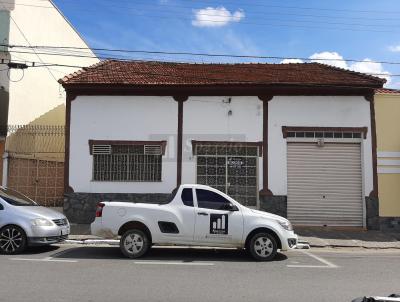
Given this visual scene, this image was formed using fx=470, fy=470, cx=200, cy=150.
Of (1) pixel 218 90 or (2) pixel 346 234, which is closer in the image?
(2) pixel 346 234

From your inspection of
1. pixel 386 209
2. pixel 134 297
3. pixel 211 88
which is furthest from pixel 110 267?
pixel 386 209

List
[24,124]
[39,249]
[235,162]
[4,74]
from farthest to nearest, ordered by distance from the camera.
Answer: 1. [24,124]
2. [4,74]
3. [235,162]
4. [39,249]

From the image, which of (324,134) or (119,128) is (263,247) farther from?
(119,128)

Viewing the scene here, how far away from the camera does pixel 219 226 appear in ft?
34.0

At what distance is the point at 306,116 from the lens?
1655 cm

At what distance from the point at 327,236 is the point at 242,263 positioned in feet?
18.4

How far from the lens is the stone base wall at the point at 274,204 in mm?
16281

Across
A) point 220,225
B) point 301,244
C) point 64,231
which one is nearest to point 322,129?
point 301,244

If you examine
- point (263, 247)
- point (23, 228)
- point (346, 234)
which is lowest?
point (346, 234)

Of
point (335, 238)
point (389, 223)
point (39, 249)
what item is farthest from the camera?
point (389, 223)

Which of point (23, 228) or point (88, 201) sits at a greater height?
point (88, 201)

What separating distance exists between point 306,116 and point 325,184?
2478mm

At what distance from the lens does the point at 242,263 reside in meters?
9.99

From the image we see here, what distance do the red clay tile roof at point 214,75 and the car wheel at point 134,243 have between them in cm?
738
